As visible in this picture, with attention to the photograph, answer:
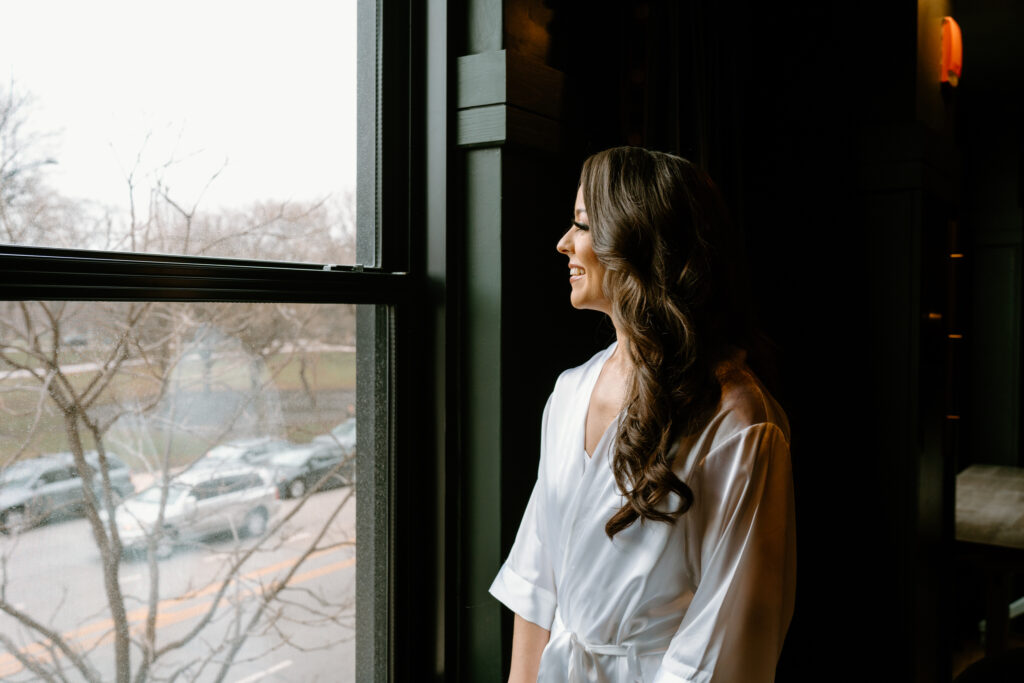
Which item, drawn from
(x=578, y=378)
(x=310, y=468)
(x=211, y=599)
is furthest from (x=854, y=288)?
(x=211, y=599)

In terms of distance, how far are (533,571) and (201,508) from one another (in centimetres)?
55

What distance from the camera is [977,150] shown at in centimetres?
768

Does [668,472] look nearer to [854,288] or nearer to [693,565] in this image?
[693,565]

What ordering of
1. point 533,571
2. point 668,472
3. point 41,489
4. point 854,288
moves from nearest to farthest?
point 41,489
point 668,472
point 533,571
point 854,288

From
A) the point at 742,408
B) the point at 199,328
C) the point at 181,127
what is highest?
the point at 181,127

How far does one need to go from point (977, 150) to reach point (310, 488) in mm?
8122

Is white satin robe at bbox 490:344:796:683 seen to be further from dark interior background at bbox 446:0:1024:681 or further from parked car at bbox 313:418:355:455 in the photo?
dark interior background at bbox 446:0:1024:681

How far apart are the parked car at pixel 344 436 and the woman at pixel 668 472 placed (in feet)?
1.29

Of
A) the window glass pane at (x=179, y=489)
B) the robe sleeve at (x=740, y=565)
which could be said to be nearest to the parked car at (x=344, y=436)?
the window glass pane at (x=179, y=489)

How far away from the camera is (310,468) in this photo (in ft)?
4.60

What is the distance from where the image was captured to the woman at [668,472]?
44.2 inches

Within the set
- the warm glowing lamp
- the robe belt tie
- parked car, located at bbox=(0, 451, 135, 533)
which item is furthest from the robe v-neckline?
the warm glowing lamp

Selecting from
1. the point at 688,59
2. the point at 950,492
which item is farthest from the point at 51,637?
the point at 950,492

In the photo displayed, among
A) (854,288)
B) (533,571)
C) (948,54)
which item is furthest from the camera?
(948,54)
